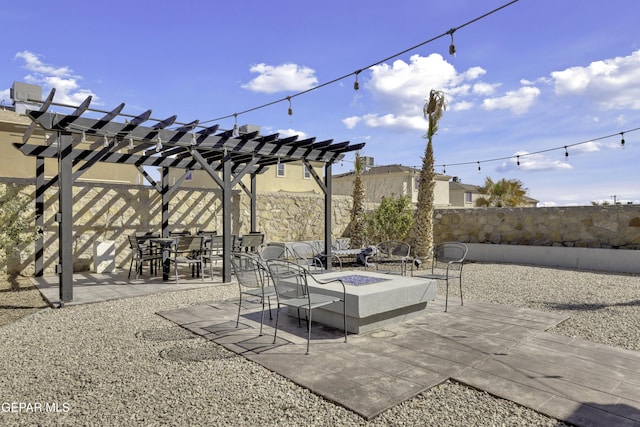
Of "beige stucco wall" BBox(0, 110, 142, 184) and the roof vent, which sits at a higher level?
"beige stucco wall" BBox(0, 110, 142, 184)

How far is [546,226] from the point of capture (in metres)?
11.5

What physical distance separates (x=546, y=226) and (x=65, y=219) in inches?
470

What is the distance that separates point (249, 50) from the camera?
31.7ft

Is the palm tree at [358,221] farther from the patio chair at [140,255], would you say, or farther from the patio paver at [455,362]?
the patio paver at [455,362]

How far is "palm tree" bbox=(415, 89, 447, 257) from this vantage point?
36.2ft

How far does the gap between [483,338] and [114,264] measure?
8.78 metres

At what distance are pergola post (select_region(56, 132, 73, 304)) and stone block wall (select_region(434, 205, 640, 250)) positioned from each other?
1104 cm

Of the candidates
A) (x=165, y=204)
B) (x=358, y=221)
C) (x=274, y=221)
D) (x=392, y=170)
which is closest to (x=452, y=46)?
(x=358, y=221)

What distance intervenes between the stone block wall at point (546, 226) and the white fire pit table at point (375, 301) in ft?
26.6

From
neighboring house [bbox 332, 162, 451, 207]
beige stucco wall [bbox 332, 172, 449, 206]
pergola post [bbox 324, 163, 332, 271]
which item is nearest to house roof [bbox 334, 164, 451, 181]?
neighboring house [bbox 332, 162, 451, 207]

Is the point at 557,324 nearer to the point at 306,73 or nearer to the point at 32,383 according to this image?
the point at 32,383

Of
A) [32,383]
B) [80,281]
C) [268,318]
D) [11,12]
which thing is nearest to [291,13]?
[11,12]

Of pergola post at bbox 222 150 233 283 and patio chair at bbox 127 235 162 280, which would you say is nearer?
pergola post at bbox 222 150 233 283

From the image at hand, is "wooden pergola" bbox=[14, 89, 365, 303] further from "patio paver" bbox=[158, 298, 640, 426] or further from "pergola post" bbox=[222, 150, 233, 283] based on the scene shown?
"patio paver" bbox=[158, 298, 640, 426]
